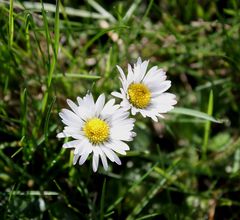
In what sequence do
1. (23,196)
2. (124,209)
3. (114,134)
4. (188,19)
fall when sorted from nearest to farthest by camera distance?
1. (114,134)
2. (23,196)
3. (124,209)
4. (188,19)

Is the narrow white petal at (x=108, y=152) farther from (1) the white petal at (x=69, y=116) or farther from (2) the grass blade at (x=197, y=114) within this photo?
(2) the grass blade at (x=197, y=114)

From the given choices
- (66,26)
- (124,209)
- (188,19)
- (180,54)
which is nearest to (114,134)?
(124,209)

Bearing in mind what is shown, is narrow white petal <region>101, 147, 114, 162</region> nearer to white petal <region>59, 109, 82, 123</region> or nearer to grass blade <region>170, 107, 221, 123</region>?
white petal <region>59, 109, 82, 123</region>

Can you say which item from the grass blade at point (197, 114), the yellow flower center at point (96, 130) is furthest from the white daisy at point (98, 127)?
the grass blade at point (197, 114)

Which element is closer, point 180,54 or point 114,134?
point 114,134

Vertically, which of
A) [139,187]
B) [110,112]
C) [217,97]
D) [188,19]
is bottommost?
[139,187]

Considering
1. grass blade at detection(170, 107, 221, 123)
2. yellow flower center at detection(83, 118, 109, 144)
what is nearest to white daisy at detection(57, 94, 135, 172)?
yellow flower center at detection(83, 118, 109, 144)

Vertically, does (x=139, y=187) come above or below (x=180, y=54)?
below

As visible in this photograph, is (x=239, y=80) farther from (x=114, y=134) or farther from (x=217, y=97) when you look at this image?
(x=114, y=134)
